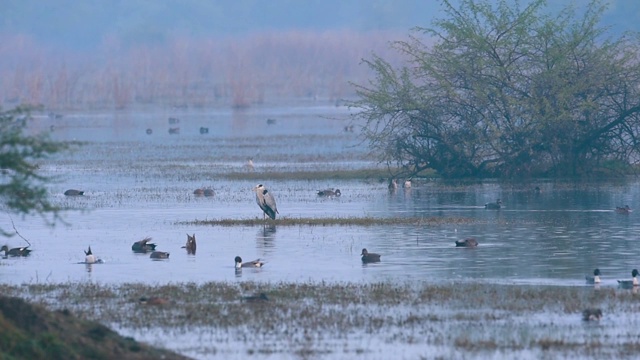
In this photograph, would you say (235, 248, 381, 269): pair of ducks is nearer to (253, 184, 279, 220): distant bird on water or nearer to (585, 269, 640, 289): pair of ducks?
(585, 269, 640, 289): pair of ducks

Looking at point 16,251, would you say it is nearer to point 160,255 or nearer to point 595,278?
point 160,255

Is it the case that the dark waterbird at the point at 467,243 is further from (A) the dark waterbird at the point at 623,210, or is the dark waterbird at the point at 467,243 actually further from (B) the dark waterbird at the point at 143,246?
(A) the dark waterbird at the point at 623,210

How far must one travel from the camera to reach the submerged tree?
116ft

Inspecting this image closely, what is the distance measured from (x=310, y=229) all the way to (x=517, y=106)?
1263 cm

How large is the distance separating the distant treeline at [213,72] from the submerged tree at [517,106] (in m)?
45.5

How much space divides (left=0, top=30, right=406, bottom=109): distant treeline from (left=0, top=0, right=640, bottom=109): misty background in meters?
0.11

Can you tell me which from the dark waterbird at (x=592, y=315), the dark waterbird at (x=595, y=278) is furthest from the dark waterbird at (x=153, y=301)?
the dark waterbird at (x=595, y=278)

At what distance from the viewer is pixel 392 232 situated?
23.6m

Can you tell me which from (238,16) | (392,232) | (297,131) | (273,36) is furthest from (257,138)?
(238,16)

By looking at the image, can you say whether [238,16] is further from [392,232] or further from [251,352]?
[251,352]

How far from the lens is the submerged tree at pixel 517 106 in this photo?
3522cm

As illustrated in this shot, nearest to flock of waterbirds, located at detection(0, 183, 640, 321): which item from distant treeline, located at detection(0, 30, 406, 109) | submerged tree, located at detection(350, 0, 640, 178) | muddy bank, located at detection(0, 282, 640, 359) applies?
muddy bank, located at detection(0, 282, 640, 359)

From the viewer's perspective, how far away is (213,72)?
100m

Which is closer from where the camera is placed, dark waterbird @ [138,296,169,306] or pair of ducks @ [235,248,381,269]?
dark waterbird @ [138,296,169,306]
